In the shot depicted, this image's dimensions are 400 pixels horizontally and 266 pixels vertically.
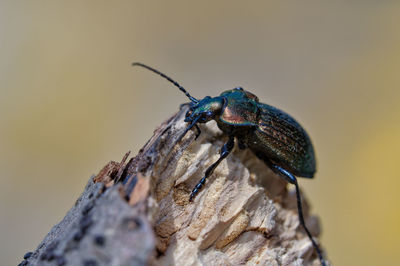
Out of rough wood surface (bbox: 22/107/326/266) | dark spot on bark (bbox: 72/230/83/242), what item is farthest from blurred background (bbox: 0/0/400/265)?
dark spot on bark (bbox: 72/230/83/242)

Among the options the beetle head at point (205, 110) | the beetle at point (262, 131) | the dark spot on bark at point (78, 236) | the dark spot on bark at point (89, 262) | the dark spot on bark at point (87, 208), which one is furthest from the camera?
the beetle at point (262, 131)

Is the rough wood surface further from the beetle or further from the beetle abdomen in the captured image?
the beetle abdomen

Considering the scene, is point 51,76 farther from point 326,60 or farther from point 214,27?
point 326,60

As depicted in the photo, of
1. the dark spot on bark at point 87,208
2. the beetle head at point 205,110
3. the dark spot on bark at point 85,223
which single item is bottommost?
the dark spot on bark at point 85,223

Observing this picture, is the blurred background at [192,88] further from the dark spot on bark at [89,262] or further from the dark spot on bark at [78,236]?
the dark spot on bark at [89,262]

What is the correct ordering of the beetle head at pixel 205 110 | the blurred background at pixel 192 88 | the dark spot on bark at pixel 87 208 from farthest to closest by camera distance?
the blurred background at pixel 192 88 < the beetle head at pixel 205 110 < the dark spot on bark at pixel 87 208

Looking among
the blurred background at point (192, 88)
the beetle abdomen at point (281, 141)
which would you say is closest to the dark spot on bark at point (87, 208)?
the beetle abdomen at point (281, 141)

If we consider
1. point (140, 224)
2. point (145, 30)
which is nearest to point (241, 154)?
point (140, 224)

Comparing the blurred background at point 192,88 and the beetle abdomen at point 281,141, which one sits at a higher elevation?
the blurred background at point 192,88
